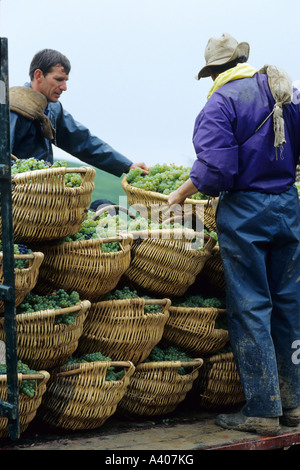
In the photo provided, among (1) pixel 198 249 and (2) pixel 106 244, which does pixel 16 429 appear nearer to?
(2) pixel 106 244

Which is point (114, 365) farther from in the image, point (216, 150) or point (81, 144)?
point (81, 144)

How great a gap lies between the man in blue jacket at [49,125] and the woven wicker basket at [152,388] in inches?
54.9

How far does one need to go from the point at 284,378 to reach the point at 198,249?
0.78 meters

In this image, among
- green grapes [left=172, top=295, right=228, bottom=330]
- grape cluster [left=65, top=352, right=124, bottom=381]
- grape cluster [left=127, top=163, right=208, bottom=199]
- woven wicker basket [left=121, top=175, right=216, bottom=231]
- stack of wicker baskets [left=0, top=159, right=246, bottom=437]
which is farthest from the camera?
grape cluster [left=127, top=163, right=208, bottom=199]

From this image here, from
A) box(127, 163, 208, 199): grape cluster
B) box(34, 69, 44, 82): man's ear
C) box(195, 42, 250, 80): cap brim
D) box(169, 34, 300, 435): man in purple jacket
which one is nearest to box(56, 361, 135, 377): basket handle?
box(169, 34, 300, 435): man in purple jacket

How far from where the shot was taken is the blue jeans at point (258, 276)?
3219 millimetres

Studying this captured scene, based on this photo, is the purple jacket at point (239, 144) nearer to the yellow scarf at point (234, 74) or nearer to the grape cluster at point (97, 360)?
the yellow scarf at point (234, 74)

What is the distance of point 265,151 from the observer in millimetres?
3230

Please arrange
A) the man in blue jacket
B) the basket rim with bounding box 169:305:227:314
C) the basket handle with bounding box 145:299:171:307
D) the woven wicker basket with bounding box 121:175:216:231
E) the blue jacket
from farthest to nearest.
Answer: the blue jacket < the man in blue jacket < the woven wicker basket with bounding box 121:175:216:231 < the basket rim with bounding box 169:305:227:314 < the basket handle with bounding box 145:299:171:307

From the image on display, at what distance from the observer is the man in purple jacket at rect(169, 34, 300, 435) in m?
3.20

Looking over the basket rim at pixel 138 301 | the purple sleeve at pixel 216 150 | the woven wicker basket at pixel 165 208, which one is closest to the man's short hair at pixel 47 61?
the woven wicker basket at pixel 165 208

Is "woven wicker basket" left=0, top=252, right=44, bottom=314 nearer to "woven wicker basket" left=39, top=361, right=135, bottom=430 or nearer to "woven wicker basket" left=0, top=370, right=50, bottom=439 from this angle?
"woven wicker basket" left=0, top=370, right=50, bottom=439

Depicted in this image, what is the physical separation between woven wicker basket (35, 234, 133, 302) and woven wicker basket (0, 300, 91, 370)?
0.40 ft

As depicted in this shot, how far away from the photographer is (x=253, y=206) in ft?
10.6
